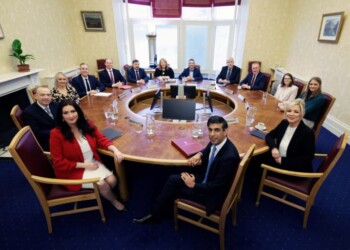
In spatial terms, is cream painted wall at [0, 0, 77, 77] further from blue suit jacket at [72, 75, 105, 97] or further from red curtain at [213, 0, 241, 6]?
red curtain at [213, 0, 241, 6]

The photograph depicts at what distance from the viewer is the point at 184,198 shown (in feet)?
5.86

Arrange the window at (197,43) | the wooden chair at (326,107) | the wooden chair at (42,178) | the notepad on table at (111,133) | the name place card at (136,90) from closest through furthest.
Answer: the wooden chair at (42,178) → the notepad on table at (111,133) → the wooden chair at (326,107) → the name place card at (136,90) → the window at (197,43)

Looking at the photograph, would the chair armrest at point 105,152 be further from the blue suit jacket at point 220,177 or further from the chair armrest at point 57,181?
the blue suit jacket at point 220,177

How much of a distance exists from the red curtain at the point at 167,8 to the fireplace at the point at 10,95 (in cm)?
417

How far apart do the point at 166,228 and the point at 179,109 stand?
143cm

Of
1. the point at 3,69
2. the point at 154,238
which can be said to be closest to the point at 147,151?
the point at 154,238

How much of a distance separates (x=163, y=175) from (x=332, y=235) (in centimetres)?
184

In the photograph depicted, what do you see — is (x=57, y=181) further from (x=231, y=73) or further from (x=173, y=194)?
(x=231, y=73)

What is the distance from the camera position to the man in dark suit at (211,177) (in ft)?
5.11

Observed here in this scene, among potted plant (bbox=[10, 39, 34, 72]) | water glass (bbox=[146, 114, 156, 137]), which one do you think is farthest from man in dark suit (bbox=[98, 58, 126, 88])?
water glass (bbox=[146, 114, 156, 137])

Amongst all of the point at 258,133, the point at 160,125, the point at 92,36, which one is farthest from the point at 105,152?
the point at 92,36

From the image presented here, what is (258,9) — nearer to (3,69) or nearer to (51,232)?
(3,69)

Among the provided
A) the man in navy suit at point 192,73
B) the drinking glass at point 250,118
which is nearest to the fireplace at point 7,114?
the man in navy suit at point 192,73

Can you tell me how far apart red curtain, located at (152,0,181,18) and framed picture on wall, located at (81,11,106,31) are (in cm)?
175
